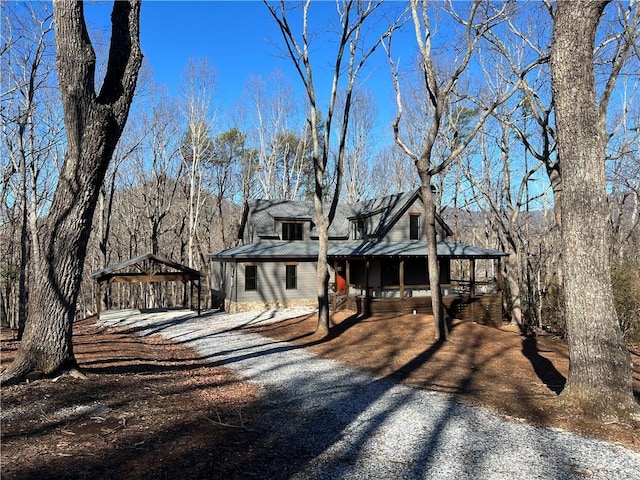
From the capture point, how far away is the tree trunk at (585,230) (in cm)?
571

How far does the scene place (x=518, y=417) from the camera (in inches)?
228

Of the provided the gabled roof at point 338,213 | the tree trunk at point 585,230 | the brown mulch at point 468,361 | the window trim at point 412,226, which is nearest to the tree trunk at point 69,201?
the brown mulch at point 468,361

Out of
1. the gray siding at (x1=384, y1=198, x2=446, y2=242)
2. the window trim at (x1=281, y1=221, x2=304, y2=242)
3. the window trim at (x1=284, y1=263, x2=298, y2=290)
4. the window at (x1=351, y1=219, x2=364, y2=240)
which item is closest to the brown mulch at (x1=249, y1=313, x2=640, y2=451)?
the window trim at (x1=284, y1=263, x2=298, y2=290)

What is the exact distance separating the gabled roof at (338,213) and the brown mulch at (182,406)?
11979 mm

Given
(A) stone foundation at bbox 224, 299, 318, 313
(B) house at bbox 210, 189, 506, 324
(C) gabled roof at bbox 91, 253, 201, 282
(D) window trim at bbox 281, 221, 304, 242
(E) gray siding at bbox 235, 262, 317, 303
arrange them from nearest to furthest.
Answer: (C) gabled roof at bbox 91, 253, 201, 282
(B) house at bbox 210, 189, 506, 324
(A) stone foundation at bbox 224, 299, 318, 313
(E) gray siding at bbox 235, 262, 317, 303
(D) window trim at bbox 281, 221, 304, 242

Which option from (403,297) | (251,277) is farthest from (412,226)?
(251,277)

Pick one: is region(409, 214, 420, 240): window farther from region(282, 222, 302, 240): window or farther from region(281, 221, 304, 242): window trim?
region(282, 222, 302, 240): window

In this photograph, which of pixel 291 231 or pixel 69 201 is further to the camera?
pixel 291 231

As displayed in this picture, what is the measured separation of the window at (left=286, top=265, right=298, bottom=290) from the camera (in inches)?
866

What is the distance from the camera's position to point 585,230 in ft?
19.5

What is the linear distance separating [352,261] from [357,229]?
2487 mm

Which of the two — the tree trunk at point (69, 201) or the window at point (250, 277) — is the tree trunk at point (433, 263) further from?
the window at point (250, 277)

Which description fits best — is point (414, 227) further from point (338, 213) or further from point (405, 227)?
point (338, 213)

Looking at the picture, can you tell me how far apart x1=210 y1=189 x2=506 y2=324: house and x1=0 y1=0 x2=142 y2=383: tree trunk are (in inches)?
527
